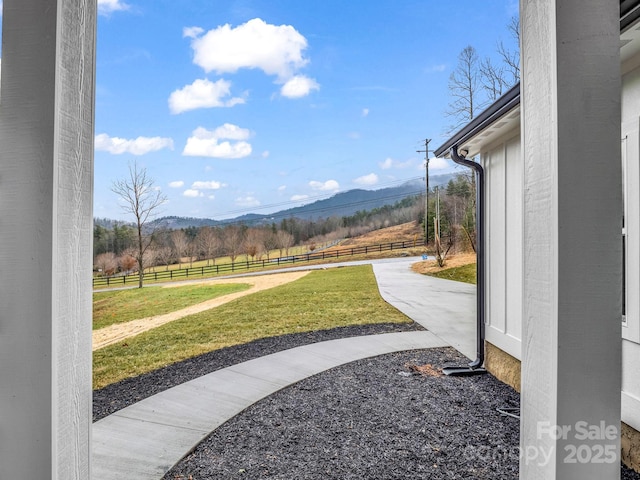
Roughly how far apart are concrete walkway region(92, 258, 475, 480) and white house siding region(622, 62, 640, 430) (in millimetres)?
1935

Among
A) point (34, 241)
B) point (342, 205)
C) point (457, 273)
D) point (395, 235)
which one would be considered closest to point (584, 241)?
point (34, 241)

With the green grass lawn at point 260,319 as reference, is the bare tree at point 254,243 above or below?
above

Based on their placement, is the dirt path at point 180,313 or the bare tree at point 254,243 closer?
the dirt path at point 180,313

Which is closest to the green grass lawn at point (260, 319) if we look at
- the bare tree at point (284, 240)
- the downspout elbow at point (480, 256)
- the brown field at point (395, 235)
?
the brown field at point (395, 235)

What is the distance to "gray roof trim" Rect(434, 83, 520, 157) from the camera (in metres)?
2.18

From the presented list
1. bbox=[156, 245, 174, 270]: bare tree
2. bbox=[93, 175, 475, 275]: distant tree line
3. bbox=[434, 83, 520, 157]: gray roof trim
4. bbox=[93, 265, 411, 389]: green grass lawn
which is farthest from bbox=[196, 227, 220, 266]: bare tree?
bbox=[434, 83, 520, 157]: gray roof trim

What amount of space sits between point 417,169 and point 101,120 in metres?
6.27

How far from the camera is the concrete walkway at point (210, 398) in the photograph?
187cm

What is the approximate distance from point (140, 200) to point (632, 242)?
21.1ft

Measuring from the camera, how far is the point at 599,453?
71 cm

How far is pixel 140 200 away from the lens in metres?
6.29

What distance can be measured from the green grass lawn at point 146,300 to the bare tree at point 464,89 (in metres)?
5.38

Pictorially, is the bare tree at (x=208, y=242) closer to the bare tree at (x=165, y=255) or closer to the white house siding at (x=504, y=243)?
the bare tree at (x=165, y=255)

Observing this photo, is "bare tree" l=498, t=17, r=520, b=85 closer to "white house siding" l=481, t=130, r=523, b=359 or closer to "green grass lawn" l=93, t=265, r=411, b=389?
"white house siding" l=481, t=130, r=523, b=359
